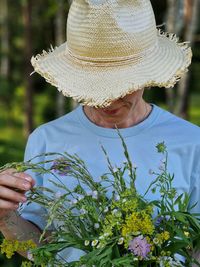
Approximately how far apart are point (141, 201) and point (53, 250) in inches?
10.3

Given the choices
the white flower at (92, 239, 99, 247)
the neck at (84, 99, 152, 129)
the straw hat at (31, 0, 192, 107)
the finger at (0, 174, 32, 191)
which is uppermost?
the straw hat at (31, 0, 192, 107)

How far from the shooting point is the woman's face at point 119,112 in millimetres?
2043

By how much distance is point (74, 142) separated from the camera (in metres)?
2.20

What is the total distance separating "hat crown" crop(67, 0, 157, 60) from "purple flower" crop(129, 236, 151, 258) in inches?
23.1

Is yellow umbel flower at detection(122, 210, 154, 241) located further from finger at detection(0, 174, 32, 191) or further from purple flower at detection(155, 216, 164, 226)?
finger at detection(0, 174, 32, 191)

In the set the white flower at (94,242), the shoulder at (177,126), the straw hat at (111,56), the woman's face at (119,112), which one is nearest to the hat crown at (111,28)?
the straw hat at (111,56)

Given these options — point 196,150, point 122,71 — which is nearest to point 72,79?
point 122,71

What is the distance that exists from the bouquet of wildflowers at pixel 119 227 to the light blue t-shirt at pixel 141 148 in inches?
9.9

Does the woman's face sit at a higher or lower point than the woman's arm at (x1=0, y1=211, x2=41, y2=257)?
higher

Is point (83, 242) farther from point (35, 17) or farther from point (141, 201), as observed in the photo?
point (35, 17)

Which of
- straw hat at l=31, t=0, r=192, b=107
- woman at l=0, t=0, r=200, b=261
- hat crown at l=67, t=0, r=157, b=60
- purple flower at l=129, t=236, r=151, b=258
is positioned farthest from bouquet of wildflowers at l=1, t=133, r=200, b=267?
hat crown at l=67, t=0, r=157, b=60

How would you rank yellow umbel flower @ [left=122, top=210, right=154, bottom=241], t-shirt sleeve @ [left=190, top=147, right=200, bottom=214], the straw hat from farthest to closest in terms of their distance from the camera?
t-shirt sleeve @ [left=190, top=147, right=200, bottom=214]
the straw hat
yellow umbel flower @ [left=122, top=210, right=154, bottom=241]

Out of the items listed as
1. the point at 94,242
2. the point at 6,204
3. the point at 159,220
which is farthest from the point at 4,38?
the point at 94,242

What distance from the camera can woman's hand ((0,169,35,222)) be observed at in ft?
5.97
